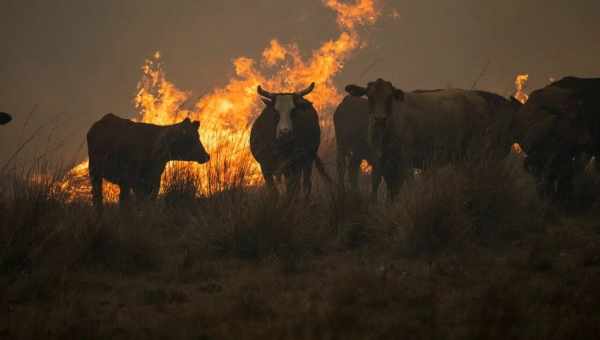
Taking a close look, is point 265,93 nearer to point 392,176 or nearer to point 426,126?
point 392,176

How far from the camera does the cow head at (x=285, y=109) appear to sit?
835cm

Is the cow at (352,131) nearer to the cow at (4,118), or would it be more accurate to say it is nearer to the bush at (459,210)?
the bush at (459,210)

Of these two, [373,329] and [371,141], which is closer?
[373,329]

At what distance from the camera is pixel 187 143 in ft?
36.9

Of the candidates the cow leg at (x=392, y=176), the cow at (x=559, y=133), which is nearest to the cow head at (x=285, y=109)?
the cow leg at (x=392, y=176)

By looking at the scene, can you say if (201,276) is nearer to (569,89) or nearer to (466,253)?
(466,253)

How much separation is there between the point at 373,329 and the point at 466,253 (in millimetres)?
2368

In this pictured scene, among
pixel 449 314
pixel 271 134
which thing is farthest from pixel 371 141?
pixel 449 314

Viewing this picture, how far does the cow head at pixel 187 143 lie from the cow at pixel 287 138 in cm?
222

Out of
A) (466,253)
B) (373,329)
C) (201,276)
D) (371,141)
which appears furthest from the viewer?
(371,141)

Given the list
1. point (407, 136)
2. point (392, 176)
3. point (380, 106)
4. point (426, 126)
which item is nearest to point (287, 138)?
point (380, 106)

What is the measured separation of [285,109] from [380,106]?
134cm

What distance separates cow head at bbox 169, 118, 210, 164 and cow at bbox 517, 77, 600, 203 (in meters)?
5.56

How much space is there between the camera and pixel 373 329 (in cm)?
398
